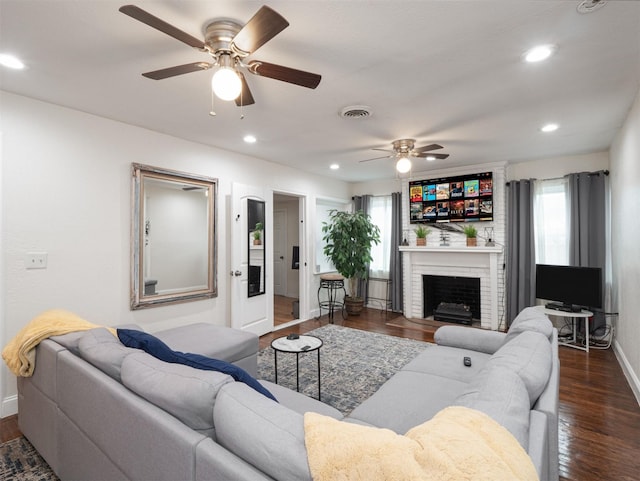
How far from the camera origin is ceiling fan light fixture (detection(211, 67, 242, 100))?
64.8 inches

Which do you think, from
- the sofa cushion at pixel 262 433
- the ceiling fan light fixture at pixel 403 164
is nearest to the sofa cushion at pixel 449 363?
the sofa cushion at pixel 262 433

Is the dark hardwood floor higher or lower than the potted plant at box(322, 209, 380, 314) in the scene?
lower

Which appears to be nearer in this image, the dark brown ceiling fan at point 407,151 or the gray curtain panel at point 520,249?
the dark brown ceiling fan at point 407,151

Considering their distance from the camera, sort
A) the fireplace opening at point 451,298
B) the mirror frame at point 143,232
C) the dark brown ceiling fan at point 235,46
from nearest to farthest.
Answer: the dark brown ceiling fan at point 235,46 → the mirror frame at point 143,232 → the fireplace opening at point 451,298

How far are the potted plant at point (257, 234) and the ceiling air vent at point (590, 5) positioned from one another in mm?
3688

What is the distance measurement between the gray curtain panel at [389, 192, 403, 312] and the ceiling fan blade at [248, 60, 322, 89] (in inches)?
172

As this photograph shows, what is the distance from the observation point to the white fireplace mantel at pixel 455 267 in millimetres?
4852

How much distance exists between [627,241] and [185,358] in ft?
13.0

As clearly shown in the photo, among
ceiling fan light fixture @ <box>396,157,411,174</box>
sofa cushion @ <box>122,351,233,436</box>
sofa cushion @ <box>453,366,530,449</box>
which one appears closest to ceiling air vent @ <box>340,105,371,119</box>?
ceiling fan light fixture @ <box>396,157,411,174</box>

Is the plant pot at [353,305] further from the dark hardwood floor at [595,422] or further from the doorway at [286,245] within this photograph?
the dark hardwood floor at [595,422]

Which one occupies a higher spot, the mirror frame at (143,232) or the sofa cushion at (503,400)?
the mirror frame at (143,232)

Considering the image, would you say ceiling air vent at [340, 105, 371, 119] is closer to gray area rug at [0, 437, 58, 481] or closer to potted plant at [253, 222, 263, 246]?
potted plant at [253, 222, 263, 246]

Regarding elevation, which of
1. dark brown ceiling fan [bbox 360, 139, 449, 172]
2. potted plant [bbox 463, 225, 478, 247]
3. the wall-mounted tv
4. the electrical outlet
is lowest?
the electrical outlet

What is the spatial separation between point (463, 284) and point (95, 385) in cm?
521
